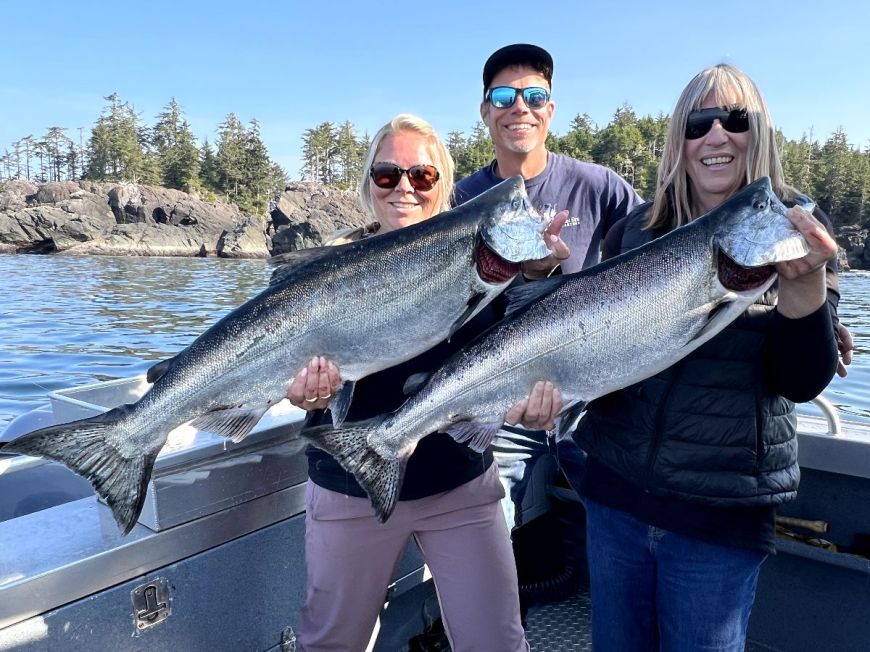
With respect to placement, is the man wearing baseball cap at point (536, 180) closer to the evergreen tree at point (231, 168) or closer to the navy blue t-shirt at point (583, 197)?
the navy blue t-shirt at point (583, 197)

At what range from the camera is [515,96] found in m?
4.49

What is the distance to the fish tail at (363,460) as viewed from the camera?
2641mm

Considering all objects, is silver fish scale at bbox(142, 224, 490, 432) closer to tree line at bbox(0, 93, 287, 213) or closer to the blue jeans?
the blue jeans

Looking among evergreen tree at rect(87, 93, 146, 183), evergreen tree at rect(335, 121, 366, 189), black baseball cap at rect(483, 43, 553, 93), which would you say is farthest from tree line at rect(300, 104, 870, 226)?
black baseball cap at rect(483, 43, 553, 93)

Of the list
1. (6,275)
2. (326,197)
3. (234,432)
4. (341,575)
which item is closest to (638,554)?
(341,575)

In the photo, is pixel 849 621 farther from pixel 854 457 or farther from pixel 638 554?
pixel 638 554

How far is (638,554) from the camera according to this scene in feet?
8.56

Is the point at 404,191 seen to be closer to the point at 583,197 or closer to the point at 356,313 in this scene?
the point at 356,313

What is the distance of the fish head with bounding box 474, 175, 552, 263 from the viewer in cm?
291

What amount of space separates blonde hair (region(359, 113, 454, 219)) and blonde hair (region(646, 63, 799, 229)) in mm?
1045

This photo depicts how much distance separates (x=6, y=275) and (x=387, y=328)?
40.8 meters

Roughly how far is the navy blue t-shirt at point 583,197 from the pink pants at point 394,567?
2075 millimetres

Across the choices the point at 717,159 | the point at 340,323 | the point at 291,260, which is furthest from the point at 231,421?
the point at 717,159

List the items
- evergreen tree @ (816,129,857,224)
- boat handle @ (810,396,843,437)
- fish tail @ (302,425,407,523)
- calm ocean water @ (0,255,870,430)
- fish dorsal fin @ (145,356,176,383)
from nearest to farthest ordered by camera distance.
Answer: fish tail @ (302,425,407,523), fish dorsal fin @ (145,356,176,383), boat handle @ (810,396,843,437), calm ocean water @ (0,255,870,430), evergreen tree @ (816,129,857,224)
